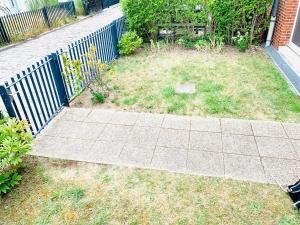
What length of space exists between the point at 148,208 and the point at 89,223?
0.72 metres

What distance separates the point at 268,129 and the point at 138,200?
8.64ft

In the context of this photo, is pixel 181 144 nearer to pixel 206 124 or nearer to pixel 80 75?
pixel 206 124

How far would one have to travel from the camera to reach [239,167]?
11.9 feet

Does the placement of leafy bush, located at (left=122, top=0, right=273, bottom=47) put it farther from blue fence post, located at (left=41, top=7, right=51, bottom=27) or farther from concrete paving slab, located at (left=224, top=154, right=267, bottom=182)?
blue fence post, located at (left=41, top=7, right=51, bottom=27)

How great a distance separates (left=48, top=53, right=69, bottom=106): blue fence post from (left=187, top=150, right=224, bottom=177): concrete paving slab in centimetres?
304

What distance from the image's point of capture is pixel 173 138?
4.31 metres

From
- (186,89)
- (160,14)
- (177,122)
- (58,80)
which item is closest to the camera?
(177,122)

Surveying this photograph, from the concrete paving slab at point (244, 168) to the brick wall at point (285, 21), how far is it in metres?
5.54

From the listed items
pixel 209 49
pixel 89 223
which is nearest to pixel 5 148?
pixel 89 223

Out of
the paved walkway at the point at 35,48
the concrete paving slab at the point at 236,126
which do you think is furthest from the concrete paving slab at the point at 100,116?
the paved walkway at the point at 35,48

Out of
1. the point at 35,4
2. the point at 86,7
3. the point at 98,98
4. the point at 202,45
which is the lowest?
the point at 98,98

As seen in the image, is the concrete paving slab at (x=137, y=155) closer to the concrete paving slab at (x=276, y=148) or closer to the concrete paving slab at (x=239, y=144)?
the concrete paving slab at (x=239, y=144)

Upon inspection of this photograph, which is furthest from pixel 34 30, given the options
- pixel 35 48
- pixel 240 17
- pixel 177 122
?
pixel 177 122

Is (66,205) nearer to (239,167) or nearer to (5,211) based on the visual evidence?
(5,211)
